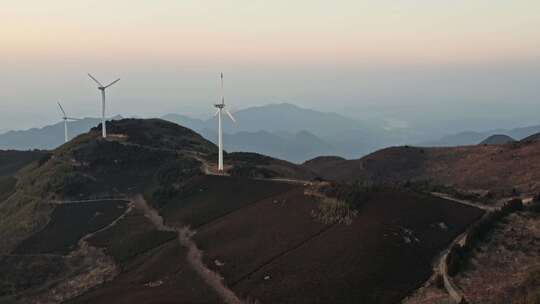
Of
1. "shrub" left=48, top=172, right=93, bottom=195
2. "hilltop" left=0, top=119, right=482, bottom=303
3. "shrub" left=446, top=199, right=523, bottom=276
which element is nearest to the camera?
"shrub" left=446, top=199, right=523, bottom=276

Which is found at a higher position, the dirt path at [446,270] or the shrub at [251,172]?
the dirt path at [446,270]

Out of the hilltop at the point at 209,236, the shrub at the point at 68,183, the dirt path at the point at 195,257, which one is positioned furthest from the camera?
the shrub at the point at 68,183

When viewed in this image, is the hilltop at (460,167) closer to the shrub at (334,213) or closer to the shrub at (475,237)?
the shrub at (475,237)

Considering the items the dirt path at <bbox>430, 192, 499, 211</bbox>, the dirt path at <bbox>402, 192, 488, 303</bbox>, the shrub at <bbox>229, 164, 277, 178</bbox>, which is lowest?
the shrub at <bbox>229, 164, 277, 178</bbox>

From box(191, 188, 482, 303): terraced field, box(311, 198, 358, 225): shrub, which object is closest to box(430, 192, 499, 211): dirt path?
box(191, 188, 482, 303): terraced field

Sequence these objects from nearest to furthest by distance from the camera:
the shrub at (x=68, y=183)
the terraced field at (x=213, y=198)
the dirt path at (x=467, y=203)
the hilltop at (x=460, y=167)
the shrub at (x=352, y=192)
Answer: the dirt path at (x=467, y=203), the shrub at (x=352, y=192), the terraced field at (x=213, y=198), the hilltop at (x=460, y=167), the shrub at (x=68, y=183)

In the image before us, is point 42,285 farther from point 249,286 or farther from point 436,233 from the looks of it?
point 436,233

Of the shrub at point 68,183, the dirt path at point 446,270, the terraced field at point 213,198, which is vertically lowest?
the shrub at point 68,183

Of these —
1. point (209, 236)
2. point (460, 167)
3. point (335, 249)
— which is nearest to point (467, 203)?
point (335, 249)

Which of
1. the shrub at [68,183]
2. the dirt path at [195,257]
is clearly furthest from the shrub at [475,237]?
the shrub at [68,183]

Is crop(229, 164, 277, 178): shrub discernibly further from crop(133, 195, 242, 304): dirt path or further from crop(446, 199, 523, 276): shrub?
crop(446, 199, 523, 276): shrub
